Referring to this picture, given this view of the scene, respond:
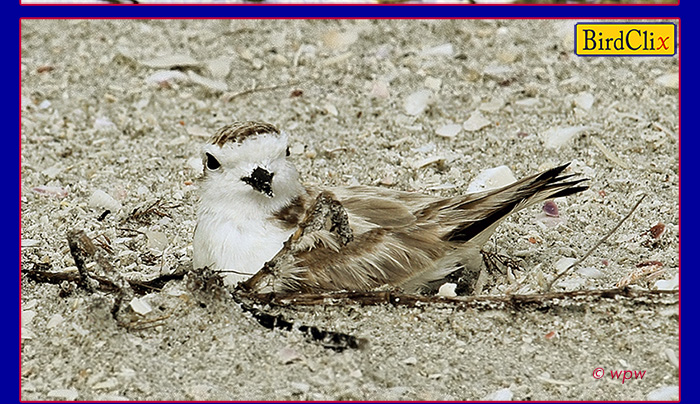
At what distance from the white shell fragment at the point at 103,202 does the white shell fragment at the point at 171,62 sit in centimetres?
168

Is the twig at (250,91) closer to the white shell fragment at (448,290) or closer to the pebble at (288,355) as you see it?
the white shell fragment at (448,290)

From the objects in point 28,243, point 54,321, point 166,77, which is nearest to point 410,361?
point 54,321

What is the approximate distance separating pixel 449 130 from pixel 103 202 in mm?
1913

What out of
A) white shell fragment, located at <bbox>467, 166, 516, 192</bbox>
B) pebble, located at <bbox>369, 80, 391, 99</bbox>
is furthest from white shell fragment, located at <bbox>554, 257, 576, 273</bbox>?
pebble, located at <bbox>369, 80, 391, 99</bbox>

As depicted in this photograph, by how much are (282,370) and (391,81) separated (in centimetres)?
308

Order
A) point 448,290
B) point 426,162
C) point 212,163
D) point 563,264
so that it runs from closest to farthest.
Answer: point 448,290
point 212,163
point 563,264
point 426,162

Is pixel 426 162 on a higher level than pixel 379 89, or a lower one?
lower

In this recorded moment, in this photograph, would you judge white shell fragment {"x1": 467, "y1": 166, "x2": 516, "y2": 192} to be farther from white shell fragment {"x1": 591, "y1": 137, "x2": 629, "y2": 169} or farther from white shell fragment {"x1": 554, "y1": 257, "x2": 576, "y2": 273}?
white shell fragment {"x1": 554, "y1": 257, "x2": 576, "y2": 273}

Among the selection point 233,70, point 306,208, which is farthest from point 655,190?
point 233,70

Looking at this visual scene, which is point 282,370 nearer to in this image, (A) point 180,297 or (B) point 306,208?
(A) point 180,297

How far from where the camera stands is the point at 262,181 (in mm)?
3629

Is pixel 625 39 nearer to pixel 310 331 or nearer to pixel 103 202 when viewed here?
pixel 103 202

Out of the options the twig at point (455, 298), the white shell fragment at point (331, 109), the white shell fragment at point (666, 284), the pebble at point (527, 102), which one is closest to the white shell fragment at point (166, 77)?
the white shell fragment at point (331, 109)

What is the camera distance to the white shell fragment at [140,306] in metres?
3.46
